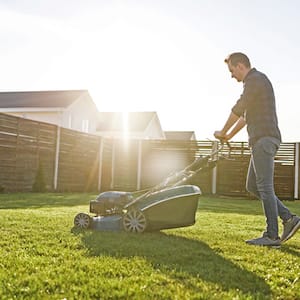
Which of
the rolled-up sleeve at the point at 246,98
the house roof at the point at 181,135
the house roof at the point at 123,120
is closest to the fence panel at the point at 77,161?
the rolled-up sleeve at the point at 246,98

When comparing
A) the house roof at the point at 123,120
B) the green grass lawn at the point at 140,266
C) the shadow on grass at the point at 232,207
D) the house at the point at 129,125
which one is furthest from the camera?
the house roof at the point at 123,120

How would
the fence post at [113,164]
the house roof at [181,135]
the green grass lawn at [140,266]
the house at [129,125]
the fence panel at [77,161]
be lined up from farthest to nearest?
the house roof at [181,135] → the house at [129,125] → the fence post at [113,164] → the fence panel at [77,161] → the green grass lawn at [140,266]

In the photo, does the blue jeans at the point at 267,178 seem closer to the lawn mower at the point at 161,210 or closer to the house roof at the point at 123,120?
the lawn mower at the point at 161,210

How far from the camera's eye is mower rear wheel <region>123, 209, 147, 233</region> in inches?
168

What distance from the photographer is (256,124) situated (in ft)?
13.6

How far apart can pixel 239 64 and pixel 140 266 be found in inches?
90.2

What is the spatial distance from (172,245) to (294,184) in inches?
453

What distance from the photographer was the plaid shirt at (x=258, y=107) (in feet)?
13.5

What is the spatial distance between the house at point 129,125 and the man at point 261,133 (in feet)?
83.8

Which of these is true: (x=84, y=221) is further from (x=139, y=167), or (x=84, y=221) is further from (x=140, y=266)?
(x=139, y=167)

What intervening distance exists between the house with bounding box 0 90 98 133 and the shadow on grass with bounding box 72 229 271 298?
18283 mm

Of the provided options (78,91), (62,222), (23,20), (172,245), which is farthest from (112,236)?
(78,91)

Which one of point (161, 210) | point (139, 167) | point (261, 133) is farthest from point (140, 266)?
point (139, 167)

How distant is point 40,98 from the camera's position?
2361cm
